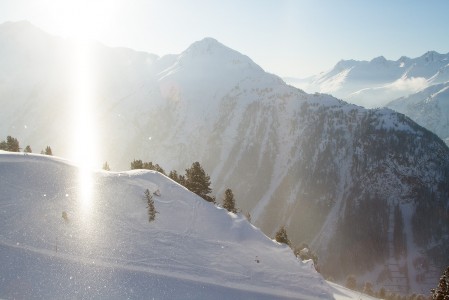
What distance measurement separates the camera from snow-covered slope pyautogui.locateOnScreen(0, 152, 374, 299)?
81.1 ft

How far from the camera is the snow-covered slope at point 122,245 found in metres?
24.7

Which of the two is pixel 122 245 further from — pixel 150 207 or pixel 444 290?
pixel 444 290

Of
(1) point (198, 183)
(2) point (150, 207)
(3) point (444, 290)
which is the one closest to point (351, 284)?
(1) point (198, 183)

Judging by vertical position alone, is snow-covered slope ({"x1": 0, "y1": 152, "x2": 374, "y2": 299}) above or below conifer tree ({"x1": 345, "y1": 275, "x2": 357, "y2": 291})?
above

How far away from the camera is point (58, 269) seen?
2486cm

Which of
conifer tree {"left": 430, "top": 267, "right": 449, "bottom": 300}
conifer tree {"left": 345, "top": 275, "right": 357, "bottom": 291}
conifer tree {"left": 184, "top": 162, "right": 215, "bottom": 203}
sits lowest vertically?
conifer tree {"left": 345, "top": 275, "right": 357, "bottom": 291}

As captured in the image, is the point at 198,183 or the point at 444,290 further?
the point at 198,183

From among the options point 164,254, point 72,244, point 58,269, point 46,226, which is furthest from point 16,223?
point 164,254

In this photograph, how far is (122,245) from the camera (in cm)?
2967

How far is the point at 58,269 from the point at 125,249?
5.41 m

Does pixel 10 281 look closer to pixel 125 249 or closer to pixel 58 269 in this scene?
pixel 58 269

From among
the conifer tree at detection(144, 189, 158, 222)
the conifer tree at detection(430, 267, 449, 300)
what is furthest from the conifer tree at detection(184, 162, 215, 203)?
the conifer tree at detection(430, 267, 449, 300)

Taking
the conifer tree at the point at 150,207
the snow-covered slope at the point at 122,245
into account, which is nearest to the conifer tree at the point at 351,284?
the snow-covered slope at the point at 122,245

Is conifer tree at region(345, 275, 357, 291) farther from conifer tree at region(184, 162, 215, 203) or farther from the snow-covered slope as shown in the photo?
the snow-covered slope
